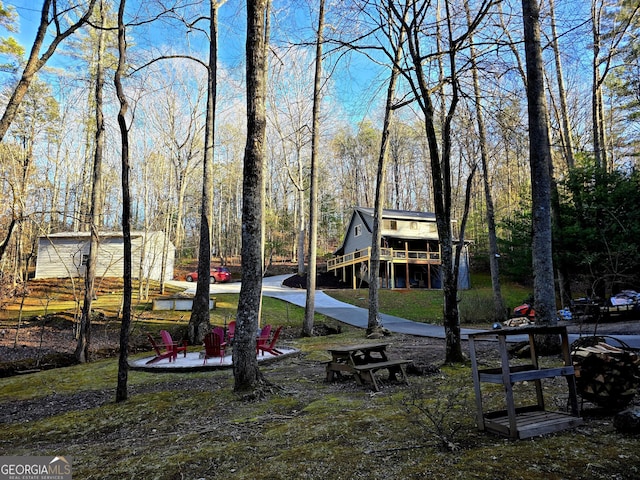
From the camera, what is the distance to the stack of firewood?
3.35 meters

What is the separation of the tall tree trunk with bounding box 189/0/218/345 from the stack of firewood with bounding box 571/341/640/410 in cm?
926

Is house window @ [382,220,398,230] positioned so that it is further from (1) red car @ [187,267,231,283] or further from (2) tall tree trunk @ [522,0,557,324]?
(2) tall tree trunk @ [522,0,557,324]

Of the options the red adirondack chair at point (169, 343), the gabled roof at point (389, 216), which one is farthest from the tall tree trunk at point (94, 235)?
the gabled roof at point (389, 216)

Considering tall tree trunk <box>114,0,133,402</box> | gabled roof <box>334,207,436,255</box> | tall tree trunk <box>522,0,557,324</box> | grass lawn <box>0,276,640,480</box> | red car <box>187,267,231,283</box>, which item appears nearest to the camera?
grass lawn <box>0,276,640,480</box>

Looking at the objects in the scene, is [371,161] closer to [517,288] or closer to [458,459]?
[517,288]

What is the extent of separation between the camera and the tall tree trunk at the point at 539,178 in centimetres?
666

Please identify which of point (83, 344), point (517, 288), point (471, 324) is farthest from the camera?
point (517, 288)

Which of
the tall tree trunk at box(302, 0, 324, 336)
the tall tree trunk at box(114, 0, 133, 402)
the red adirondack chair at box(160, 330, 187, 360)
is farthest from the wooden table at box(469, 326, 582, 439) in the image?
the tall tree trunk at box(302, 0, 324, 336)

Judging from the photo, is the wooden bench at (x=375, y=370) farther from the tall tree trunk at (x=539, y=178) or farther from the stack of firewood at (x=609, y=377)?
the tall tree trunk at (x=539, y=178)

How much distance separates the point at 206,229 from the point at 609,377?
9.84 m

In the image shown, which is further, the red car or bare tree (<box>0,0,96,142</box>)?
the red car

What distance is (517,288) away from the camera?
2700cm

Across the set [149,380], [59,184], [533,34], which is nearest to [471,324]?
[533,34]

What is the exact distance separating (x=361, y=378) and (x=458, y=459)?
10.2 ft
